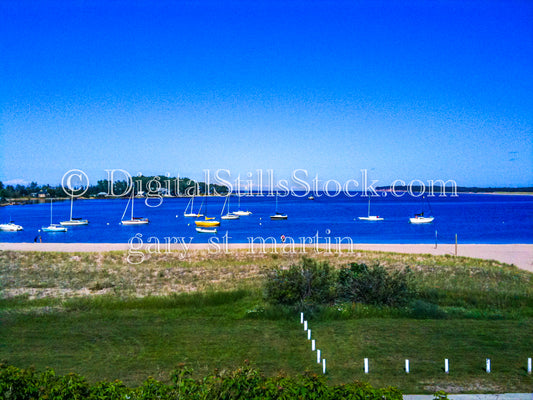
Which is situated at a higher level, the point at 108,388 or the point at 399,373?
the point at 108,388

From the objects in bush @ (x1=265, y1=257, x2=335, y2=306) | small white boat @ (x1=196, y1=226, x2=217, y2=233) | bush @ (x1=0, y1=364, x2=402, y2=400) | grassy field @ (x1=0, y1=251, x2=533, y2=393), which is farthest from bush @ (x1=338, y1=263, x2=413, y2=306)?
small white boat @ (x1=196, y1=226, x2=217, y2=233)

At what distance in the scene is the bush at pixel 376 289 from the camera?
621 inches

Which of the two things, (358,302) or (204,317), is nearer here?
(204,317)

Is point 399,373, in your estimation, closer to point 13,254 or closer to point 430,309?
point 430,309

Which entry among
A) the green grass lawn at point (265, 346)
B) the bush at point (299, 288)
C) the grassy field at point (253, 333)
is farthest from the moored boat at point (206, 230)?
the green grass lawn at point (265, 346)

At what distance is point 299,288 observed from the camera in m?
16.1

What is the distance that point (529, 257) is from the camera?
120ft

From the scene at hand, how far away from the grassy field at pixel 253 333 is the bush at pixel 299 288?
69 centimetres

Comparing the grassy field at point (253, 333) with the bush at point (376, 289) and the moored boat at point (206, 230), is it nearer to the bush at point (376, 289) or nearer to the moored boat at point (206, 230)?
the bush at point (376, 289)

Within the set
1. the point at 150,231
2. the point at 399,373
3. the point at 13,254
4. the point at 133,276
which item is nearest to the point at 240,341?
the point at 399,373

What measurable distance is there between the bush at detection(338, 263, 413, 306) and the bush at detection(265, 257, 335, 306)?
600 millimetres

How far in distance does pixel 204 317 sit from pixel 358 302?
5405 mm

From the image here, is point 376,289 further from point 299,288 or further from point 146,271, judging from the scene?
point 146,271

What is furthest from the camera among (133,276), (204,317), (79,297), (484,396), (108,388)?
(133,276)
